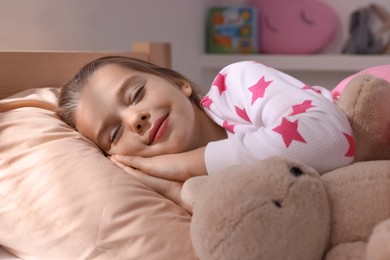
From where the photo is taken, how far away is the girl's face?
3.37 feet

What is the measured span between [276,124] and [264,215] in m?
0.29

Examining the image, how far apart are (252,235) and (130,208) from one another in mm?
258

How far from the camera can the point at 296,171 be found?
679 mm

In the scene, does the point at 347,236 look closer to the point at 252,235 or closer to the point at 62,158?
the point at 252,235

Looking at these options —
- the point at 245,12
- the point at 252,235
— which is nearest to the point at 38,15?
the point at 252,235

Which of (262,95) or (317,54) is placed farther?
(317,54)

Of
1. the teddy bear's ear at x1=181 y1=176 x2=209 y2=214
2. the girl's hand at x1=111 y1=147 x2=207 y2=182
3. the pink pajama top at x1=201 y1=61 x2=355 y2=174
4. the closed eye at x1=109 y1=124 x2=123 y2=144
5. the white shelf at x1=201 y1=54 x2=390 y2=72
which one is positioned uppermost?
the pink pajama top at x1=201 y1=61 x2=355 y2=174

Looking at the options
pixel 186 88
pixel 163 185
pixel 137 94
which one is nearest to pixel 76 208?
pixel 163 185

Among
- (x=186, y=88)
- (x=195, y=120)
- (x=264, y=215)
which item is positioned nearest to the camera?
(x=264, y=215)

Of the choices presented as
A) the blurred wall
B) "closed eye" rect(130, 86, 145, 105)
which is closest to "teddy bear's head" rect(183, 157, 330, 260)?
"closed eye" rect(130, 86, 145, 105)

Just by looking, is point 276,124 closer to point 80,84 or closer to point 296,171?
point 296,171

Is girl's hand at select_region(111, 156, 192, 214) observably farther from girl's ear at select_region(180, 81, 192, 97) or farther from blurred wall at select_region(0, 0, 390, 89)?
blurred wall at select_region(0, 0, 390, 89)

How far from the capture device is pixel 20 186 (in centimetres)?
91

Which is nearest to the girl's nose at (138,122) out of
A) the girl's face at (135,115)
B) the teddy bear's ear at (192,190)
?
the girl's face at (135,115)
